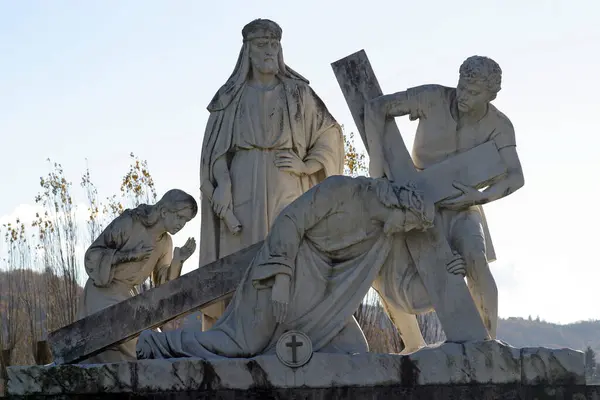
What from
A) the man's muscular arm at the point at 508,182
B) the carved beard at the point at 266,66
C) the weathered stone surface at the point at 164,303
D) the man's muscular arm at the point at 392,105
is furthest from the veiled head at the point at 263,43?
the man's muscular arm at the point at 508,182

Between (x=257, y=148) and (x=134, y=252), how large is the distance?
57.4 inches

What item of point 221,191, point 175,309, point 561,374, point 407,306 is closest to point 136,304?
point 175,309

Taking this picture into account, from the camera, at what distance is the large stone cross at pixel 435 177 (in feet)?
37.3

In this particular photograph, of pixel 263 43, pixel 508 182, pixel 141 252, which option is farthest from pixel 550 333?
pixel 508 182

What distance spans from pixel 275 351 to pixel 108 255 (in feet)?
6.73

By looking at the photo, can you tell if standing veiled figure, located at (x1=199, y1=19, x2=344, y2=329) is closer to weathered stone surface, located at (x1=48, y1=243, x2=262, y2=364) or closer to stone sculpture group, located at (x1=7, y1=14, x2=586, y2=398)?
stone sculpture group, located at (x1=7, y1=14, x2=586, y2=398)

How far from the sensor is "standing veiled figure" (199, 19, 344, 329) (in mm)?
12891

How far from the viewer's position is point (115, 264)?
41.0 feet

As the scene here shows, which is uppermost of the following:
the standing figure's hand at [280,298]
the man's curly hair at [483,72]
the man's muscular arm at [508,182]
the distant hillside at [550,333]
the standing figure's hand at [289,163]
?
the distant hillside at [550,333]

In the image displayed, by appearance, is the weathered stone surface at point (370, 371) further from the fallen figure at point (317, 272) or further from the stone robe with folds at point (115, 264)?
the stone robe with folds at point (115, 264)

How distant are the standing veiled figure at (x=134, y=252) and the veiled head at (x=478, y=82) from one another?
249 centimetres

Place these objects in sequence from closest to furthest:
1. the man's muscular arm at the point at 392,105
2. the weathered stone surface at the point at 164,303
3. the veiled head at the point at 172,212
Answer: the weathered stone surface at the point at 164,303 < the man's muscular arm at the point at 392,105 < the veiled head at the point at 172,212

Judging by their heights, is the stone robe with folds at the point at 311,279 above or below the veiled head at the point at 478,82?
below

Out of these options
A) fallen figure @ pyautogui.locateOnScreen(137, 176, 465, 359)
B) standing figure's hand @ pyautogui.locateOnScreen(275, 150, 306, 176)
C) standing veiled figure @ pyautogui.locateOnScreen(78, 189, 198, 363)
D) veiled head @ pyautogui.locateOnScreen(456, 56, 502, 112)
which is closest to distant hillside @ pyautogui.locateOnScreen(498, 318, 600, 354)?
standing figure's hand @ pyautogui.locateOnScreen(275, 150, 306, 176)
